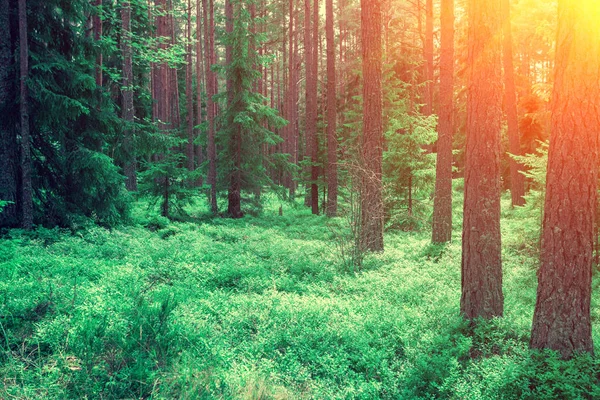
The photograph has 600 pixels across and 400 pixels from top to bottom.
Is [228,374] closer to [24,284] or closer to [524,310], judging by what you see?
[24,284]

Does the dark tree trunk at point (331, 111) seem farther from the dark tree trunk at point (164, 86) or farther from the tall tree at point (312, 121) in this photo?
the dark tree trunk at point (164, 86)

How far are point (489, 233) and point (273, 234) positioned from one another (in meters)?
9.53

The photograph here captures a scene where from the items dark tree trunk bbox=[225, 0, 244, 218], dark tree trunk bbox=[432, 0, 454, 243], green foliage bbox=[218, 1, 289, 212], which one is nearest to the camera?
dark tree trunk bbox=[432, 0, 454, 243]

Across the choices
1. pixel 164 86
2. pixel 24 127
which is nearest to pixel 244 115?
pixel 24 127

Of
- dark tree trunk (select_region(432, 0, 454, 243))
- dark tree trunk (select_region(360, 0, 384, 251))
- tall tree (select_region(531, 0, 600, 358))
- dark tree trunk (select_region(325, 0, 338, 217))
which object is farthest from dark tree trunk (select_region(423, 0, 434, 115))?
tall tree (select_region(531, 0, 600, 358))

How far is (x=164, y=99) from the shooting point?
96.4ft

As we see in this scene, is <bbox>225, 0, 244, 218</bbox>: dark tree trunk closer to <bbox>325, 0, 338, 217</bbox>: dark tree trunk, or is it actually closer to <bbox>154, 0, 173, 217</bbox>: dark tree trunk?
<bbox>154, 0, 173, 217</bbox>: dark tree trunk

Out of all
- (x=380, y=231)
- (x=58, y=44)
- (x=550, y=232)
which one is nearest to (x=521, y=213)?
(x=380, y=231)

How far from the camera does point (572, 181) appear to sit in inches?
167

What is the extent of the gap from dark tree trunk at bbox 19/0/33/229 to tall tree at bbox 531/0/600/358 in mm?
11709

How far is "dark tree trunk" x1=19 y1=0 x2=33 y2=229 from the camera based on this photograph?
33.8 ft

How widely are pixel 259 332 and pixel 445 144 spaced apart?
8.16 meters

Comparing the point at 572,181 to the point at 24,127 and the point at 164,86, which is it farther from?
the point at 164,86

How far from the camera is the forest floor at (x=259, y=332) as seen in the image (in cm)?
412
